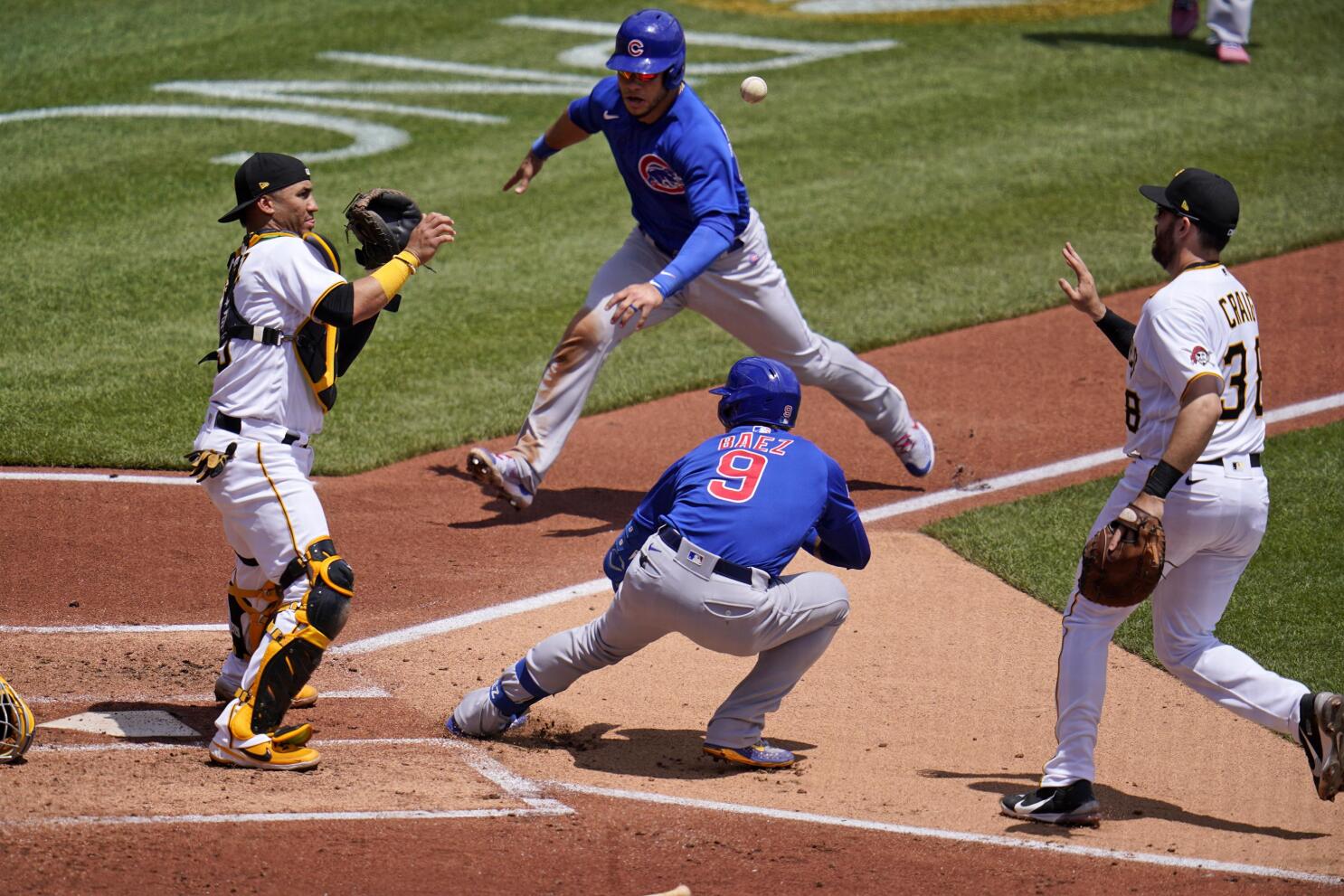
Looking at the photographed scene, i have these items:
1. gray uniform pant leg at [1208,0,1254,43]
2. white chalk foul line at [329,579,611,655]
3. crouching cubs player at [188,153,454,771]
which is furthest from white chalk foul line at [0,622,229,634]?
gray uniform pant leg at [1208,0,1254,43]

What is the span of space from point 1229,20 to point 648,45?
1011 cm

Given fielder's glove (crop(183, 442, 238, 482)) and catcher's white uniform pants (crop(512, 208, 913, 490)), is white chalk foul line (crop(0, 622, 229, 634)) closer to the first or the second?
fielder's glove (crop(183, 442, 238, 482))

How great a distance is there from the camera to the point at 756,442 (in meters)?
5.32

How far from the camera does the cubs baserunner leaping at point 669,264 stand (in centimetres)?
698

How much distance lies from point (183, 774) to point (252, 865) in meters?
0.74

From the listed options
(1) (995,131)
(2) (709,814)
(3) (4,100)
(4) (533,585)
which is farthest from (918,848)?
(3) (4,100)

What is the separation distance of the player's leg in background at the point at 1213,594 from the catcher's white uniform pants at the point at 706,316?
288 cm

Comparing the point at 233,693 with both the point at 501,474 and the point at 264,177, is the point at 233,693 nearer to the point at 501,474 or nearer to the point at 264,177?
the point at 264,177

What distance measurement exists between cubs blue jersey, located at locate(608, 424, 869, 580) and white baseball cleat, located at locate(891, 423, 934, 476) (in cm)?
265

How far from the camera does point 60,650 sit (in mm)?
6000

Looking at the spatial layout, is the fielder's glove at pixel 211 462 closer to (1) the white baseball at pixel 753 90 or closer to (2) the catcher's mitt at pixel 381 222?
(2) the catcher's mitt at pixel 381 222

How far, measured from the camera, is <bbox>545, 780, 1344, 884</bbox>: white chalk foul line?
4633 mm

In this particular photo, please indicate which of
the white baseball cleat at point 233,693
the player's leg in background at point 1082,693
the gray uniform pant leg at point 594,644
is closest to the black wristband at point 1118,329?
the player's leg in background at point 1082,693

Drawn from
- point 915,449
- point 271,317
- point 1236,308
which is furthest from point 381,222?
point 915,449
